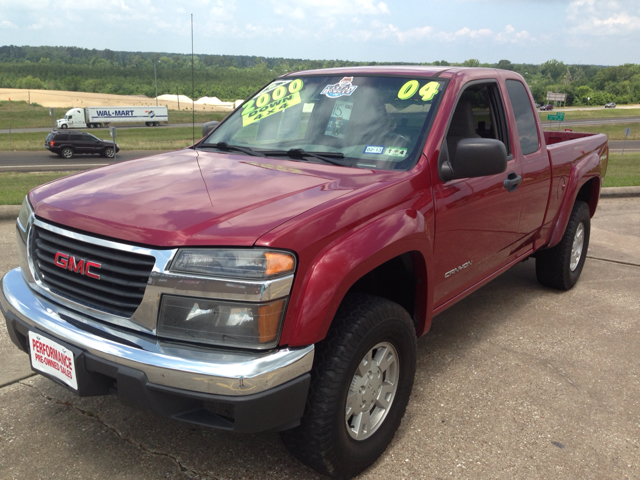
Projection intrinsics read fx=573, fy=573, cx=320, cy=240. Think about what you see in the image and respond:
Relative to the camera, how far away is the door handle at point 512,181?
3617 millimetres

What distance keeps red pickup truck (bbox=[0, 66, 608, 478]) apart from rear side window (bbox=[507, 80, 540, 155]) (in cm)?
48

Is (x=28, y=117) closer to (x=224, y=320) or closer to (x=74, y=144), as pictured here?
(x=74, y=144)

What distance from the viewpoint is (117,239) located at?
2.15 m

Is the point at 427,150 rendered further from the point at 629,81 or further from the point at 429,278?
the point at 629,81

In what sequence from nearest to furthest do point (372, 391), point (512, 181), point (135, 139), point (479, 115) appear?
point (372, 391)
point (512, 181)
point (479, 115)
point (135, 139)

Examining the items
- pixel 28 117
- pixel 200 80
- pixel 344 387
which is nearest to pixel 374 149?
pixel 344 387

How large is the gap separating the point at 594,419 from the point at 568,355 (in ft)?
2.74

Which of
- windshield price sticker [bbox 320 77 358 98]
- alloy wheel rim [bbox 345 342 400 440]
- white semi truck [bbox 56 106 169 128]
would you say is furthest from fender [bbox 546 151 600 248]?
white semi truck [bbox 56 106 169 128]

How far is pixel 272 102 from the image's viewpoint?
3746 millimetres

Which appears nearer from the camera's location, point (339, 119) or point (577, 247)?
point (339, 119)

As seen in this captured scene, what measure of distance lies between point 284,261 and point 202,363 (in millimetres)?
456

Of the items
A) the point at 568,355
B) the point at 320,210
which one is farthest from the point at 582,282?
the point at 320,210

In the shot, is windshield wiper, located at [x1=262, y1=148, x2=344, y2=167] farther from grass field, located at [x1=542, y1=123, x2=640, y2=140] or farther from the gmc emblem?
grass field, located at [x1=542, y1=123, x2=640, y2=140]

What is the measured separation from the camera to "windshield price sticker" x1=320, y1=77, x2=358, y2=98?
341 centimetres
